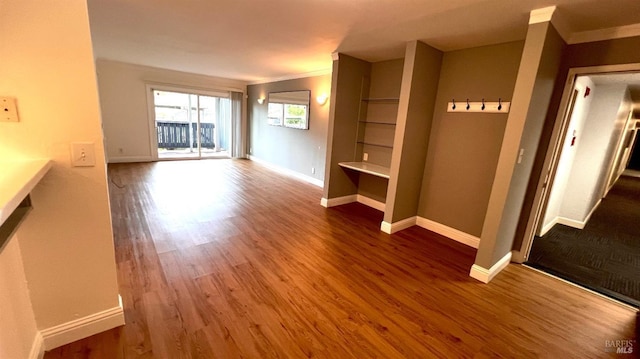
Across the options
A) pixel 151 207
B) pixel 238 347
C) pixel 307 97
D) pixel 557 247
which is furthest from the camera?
pixel 307 97

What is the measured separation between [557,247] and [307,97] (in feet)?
15.8

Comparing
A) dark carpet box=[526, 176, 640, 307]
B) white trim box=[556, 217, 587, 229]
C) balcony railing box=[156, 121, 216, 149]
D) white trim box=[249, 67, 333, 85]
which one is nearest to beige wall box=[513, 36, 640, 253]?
dark carpet box=[526, 176, 640, 307]

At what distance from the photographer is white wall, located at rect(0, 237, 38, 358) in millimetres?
1096

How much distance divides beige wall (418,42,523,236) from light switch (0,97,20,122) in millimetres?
3707

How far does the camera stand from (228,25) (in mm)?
2891

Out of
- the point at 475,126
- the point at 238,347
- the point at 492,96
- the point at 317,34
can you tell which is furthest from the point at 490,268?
the point at 317,34

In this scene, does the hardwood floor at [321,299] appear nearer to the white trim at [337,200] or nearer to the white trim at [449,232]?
the white trim at [449,232]

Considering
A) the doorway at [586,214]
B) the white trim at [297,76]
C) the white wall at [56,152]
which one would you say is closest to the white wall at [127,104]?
the white trim at [297,76]

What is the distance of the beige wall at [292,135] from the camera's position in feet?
17.8

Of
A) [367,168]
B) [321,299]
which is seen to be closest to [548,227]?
[367,168]

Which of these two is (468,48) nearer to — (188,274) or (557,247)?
(557,247)

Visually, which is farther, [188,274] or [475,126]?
[475,126]

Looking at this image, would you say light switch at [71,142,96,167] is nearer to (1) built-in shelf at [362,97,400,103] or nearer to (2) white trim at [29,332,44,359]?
(2) white trim at [29,332,44,359]

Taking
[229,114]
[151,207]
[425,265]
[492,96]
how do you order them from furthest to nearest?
[229,114] < [151,207] < [492,96] < [425,265]
